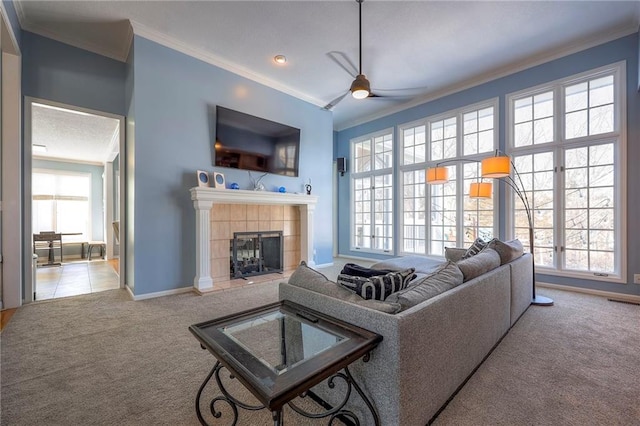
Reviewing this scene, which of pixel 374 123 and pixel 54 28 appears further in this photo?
pixel 374 123

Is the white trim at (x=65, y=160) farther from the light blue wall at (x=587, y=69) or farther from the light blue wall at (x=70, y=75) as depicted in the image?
the light blue wall at (x=587, y=69)

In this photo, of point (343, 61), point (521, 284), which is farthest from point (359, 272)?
point (343, 61)

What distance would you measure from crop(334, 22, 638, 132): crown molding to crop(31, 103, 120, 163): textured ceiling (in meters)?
5.38

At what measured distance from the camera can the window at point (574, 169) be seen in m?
3.60

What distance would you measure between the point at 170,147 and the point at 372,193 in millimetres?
4315

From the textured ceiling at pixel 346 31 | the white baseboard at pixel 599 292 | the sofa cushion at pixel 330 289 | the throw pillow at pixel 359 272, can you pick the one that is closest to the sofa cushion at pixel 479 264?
the throw pillow at pixel 359 272

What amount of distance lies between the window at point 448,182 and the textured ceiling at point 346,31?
0.87 m

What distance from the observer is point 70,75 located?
11.8ft

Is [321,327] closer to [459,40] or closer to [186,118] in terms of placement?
[186,118]

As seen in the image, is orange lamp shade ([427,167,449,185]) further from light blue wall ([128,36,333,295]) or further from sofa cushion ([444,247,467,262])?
light blue wall ([128,36,333,295])

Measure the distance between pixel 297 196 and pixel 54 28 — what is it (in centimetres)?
377

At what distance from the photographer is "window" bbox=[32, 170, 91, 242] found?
24.2 ft

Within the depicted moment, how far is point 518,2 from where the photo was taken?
3016mm

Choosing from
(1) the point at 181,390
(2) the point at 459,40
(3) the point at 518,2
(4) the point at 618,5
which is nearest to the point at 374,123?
(2) the point at 459,40
